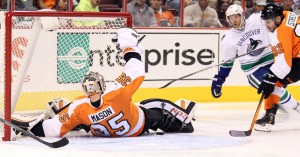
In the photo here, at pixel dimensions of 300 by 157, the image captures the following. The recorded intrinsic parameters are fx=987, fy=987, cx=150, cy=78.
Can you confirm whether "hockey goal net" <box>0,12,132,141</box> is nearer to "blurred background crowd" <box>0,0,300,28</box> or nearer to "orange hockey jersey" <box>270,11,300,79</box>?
"blurred background crowd" <box>0,0,300,28</box>

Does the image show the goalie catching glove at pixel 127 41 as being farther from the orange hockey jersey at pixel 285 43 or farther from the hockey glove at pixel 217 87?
the hockey glove at pixel 217 87

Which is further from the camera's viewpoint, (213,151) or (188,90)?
(188,90)

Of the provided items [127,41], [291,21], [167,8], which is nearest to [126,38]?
[127,41]

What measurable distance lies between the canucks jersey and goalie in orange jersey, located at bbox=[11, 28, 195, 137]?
147 centimetres

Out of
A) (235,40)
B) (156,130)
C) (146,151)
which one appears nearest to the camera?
(146,151)

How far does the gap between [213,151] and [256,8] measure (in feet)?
14.9

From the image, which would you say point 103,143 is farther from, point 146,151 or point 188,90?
point 188,90

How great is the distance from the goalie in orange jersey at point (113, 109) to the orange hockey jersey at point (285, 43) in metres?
0.98

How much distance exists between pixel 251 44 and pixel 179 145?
2047 millimetres

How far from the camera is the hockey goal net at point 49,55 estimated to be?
6715mm

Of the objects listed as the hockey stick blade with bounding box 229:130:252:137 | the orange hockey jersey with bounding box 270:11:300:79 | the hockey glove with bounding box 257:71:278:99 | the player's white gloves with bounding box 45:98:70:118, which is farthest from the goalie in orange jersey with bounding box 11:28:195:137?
the orange hockey jersey with bounding box 270:11:300:79

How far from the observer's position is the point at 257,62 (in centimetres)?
829

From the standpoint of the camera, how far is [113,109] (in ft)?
21.2

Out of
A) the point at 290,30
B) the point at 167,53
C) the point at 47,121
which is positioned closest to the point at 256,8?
the point at 167,53
